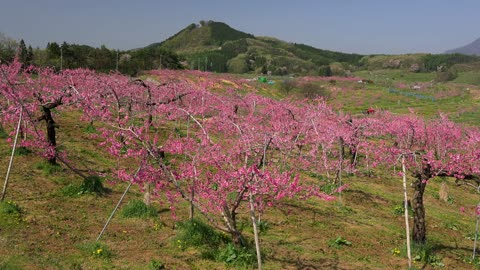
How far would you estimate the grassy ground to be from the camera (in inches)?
362

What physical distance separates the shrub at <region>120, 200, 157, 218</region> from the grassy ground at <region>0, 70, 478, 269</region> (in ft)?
0.56

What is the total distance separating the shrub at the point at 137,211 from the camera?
1164 cm

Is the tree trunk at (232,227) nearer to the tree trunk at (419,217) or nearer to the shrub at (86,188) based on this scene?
the shrub at (86,188)

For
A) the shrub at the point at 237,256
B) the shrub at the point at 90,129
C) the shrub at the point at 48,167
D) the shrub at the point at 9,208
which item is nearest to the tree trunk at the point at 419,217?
the shrub at the point at 237,256

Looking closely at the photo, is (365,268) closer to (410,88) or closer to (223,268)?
(223,268)

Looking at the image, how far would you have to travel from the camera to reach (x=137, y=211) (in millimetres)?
11742

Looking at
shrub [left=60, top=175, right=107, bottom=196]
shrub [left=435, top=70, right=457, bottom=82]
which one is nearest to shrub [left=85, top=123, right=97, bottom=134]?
shrub [left=60, top=175, right=107, bottom=196]

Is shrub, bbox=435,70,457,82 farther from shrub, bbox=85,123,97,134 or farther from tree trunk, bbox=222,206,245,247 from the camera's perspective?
tree trunk, bbox=222,206,245,247

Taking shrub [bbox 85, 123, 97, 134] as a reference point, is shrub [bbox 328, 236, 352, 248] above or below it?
below

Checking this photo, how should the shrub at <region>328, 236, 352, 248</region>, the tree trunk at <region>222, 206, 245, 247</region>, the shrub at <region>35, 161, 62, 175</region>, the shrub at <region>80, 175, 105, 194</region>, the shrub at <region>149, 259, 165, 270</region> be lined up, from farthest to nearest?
the shrub at <region>35, 161, 62, 175</region>
the shrub at <region>80, 175, 105, 194</region>
the shrub at <region>328, 236, 352, 248</region>
the tree trunk at <region>222, 206, 245, 247</region>
the shrub at <region>149, 259, 165, 270</region>

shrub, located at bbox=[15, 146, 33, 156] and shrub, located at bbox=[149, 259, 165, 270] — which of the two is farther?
shrub, located at bbox=[15, 146, 33, 156]

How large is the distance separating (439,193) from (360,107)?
45.9 meters

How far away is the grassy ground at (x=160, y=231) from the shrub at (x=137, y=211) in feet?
Result: 0.56

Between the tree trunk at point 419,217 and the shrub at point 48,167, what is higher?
the shrub at point 48,167
